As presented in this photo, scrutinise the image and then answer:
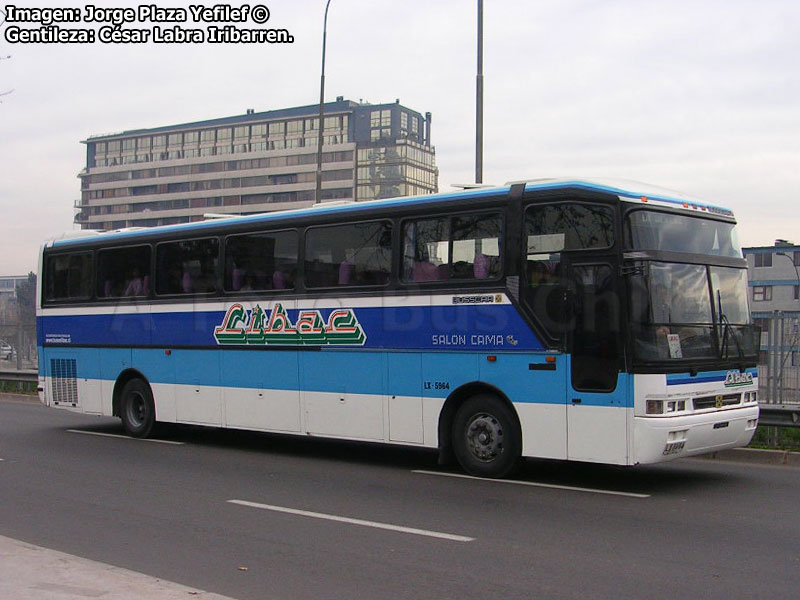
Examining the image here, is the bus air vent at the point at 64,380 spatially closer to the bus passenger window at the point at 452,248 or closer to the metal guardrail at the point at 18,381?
the bus passenger window at the point at 452,248

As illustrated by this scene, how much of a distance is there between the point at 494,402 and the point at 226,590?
5.23 metres

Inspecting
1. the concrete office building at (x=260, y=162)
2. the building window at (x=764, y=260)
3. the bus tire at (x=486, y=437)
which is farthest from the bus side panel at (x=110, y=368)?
the concrete office building at (x=260, y=162)

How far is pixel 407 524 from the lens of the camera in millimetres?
8852

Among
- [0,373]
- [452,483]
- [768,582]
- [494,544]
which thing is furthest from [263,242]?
[0,373]

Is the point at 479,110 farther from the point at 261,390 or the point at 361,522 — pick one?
the point at 361,522

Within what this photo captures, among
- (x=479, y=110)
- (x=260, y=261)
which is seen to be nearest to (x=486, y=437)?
(x=260, y=261)

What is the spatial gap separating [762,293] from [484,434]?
58693 millimetres

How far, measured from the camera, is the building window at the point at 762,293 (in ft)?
211

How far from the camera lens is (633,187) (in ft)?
34.4

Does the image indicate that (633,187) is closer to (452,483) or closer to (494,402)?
(494,402)

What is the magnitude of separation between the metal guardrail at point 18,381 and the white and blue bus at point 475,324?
12406 mm

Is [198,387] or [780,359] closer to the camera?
[780,359]

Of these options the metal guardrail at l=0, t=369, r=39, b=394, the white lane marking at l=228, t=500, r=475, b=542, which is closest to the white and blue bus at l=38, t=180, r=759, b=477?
the white lane marking at l=228, t=500, r=475, b=542

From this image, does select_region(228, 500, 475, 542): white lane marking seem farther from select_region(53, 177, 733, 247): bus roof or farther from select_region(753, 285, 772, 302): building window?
select_region(753, 285, 772, 302): building window
